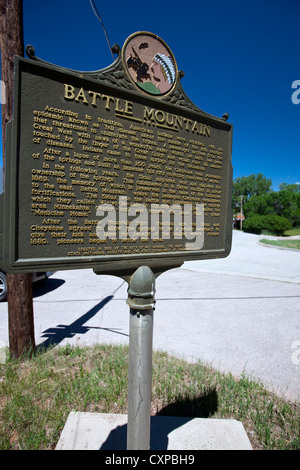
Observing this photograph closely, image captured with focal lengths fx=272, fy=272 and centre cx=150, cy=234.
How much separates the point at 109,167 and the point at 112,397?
7.63ft

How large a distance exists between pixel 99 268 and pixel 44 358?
2409 millimetres

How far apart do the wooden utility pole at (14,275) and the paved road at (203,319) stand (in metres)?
0.73

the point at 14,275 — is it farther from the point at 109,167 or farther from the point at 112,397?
the point at 109,167

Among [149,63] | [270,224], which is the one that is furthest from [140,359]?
[270,224]

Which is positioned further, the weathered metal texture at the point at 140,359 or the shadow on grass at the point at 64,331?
the shadow on grass at the point at 64,331

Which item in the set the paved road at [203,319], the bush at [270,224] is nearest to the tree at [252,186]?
the bush at [270,224]

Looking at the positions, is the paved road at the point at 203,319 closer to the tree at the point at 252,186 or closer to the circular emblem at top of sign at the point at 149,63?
the circular emblem at top of sign at the point at 149,63

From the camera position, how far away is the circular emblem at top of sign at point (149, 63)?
5.99 feet

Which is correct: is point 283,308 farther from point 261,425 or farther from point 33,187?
point 33,187

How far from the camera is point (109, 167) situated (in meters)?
1.81

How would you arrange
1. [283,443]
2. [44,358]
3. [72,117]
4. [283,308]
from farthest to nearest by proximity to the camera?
1. [283,308]
2. [44,358]
3. [283,443]
4. [72,117]

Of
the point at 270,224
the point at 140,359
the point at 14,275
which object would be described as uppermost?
the point at 270,224
